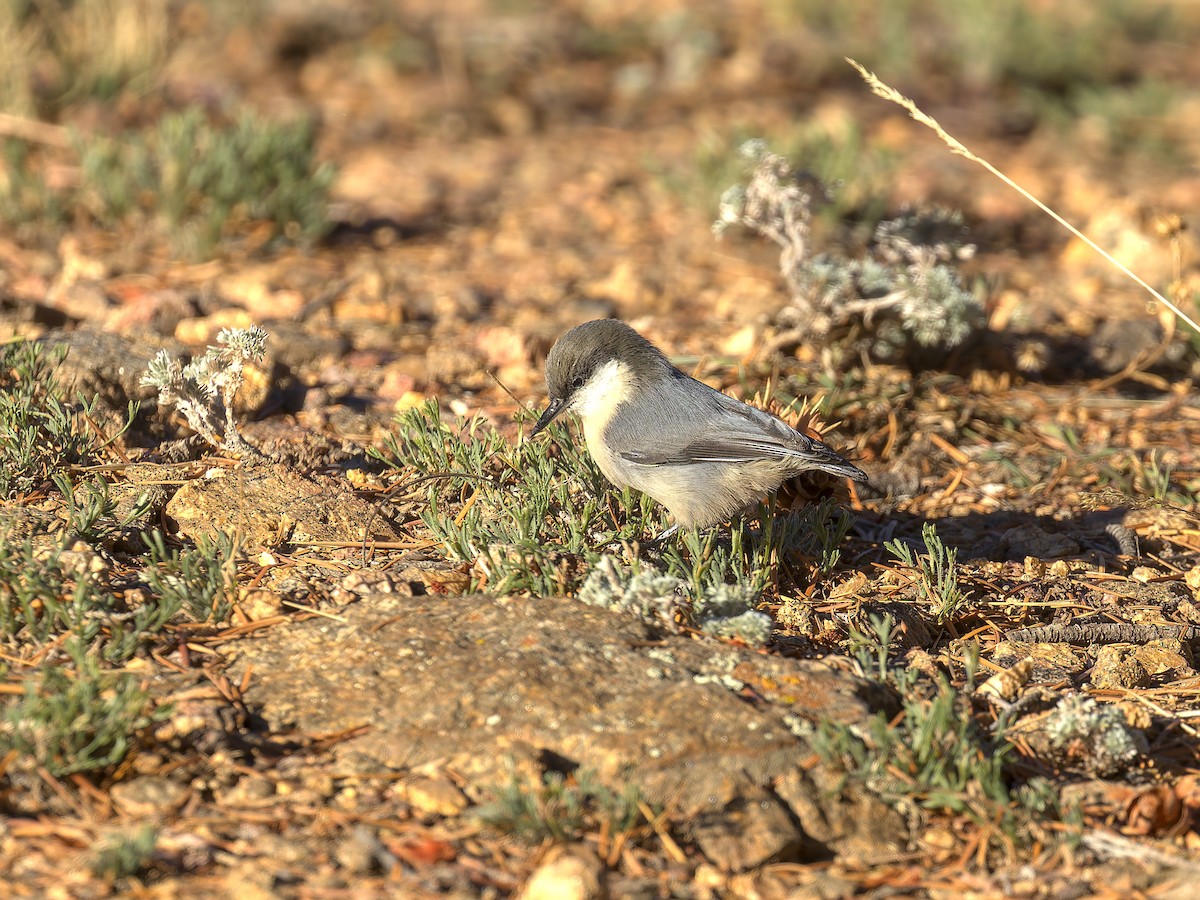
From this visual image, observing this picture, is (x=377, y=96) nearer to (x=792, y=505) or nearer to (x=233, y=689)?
(x=792, y=505)

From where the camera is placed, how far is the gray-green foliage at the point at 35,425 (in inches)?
158

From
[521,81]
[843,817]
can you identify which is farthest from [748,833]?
[521,81]

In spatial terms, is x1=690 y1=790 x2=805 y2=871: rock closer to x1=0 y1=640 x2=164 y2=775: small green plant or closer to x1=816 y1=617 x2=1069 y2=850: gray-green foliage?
x1=816 y1=617 x2=1069 y2=850: gray-green foliage

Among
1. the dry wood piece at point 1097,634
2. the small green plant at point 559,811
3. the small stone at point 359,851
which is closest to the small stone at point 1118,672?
the dry wood piece at point 1097,634

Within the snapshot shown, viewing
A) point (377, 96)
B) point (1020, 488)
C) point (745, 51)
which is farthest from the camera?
point (745, 51)

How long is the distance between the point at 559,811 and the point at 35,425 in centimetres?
237

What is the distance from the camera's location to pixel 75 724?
2.90 meters

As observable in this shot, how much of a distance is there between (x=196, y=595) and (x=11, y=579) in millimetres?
475

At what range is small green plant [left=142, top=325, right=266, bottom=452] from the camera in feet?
13.6

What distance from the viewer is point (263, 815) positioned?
2891 mm

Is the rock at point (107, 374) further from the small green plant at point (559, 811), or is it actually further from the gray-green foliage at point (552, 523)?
the small green plant at point (559, 811)

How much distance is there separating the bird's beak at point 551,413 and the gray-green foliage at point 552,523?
0.39ft

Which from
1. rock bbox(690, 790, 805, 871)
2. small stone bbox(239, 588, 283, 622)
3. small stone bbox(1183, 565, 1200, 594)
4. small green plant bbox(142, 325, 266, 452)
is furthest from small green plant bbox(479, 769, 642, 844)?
small stone bbox(1183, 565, 1200, 594)

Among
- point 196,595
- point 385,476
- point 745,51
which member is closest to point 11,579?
point 196,595
